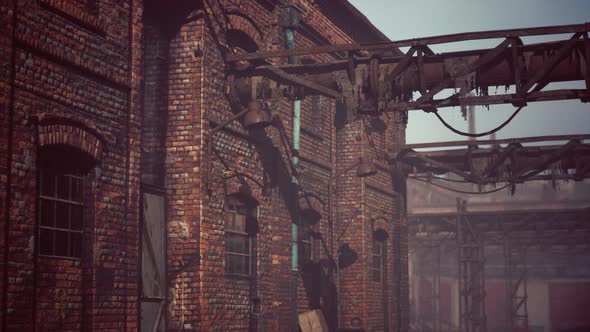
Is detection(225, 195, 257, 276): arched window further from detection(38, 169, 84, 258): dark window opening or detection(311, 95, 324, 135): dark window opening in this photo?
detection(311, 95, 324, 135): dark window opening

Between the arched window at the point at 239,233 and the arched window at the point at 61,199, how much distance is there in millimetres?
3541

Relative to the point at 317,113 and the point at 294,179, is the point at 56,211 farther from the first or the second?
the point at 317,113

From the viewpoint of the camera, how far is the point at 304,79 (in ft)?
41.0

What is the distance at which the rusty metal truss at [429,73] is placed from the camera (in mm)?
11523

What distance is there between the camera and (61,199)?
359 inches

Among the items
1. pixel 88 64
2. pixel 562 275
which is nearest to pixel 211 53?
pixel 88 64

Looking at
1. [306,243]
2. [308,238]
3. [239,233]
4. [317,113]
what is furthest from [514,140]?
[239,233]

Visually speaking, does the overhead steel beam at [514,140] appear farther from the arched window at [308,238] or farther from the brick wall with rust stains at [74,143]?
the brick wall with rust stains at [74,143]

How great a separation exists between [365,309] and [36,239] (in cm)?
1111

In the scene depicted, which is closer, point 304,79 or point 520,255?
point 304,79

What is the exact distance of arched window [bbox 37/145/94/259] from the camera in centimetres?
886

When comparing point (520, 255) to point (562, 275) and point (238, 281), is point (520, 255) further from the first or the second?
point (238, 281)

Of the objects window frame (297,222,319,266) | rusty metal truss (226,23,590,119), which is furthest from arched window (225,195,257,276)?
window frame (297,222,319,266)

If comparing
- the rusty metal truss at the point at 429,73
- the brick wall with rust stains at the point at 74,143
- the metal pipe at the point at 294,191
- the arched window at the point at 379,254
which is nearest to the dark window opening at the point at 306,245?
the metal pipe at the point at 294,191
